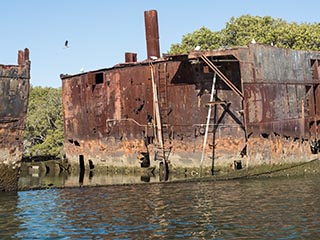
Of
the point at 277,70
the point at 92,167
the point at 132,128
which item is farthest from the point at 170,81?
the point at 92,167

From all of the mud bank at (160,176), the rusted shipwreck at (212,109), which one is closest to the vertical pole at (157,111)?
the rusted shipwreck at (212,109)

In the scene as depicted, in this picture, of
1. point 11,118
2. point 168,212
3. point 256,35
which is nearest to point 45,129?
point 256,35

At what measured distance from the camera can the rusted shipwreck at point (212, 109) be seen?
58.6ft

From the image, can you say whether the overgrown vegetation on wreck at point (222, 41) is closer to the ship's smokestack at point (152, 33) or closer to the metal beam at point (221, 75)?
the ship's smokestack at point (152, 33)

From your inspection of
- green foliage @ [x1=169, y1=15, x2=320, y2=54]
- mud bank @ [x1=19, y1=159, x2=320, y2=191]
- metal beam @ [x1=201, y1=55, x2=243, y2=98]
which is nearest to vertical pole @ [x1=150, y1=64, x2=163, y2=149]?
mud bank @ [x1=19, y1=159, x2=320, y2=191]

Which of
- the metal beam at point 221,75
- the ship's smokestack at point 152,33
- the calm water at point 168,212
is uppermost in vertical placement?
the ship's smokestack at point 152,33

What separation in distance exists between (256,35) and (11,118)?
2590cm

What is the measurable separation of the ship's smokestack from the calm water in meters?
8.25

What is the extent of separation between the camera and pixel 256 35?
119 ft

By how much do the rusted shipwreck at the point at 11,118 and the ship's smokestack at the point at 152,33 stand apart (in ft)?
30.6

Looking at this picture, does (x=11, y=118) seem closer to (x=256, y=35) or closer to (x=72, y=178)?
(x=72, y=178)

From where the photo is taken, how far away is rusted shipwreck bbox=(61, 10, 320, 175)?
17.9m

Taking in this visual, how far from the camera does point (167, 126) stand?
1914 centimetres

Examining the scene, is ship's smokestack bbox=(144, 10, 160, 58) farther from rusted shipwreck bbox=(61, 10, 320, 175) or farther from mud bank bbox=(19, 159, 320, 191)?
mud bank bbox=(19, 159, 320, 191)
